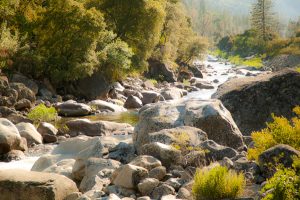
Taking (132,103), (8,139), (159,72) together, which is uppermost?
(8,139)

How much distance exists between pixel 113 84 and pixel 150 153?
32.2 meters

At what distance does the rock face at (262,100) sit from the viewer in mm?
15109

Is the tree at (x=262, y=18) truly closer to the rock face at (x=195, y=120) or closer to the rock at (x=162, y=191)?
the rock face at (x=195, y=120)

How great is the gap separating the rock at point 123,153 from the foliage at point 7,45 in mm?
21553

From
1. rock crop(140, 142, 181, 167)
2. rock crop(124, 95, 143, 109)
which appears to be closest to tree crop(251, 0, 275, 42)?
rock crop(124, 95, 143, 109)

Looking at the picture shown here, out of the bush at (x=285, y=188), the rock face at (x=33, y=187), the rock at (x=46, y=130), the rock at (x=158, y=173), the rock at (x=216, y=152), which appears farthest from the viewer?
the rock at (x=46, y=130)

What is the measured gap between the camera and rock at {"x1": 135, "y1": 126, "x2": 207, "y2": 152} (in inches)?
427

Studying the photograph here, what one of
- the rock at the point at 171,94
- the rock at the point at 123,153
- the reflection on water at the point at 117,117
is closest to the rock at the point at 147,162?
the rock at the point at 123,153

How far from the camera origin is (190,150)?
34.3ft

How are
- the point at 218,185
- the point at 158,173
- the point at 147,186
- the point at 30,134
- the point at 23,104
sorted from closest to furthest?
the point at 218,185
the point at 147,186
the point at 158,173
the point at 30,134
the point at 23,104

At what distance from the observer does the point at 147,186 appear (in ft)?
28.7

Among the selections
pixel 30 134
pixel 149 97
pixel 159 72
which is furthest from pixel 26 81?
pixel 159 72

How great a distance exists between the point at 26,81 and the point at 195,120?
23.1 metres

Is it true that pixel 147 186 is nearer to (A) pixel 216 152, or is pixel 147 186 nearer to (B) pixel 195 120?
(A) pixel 216 152
